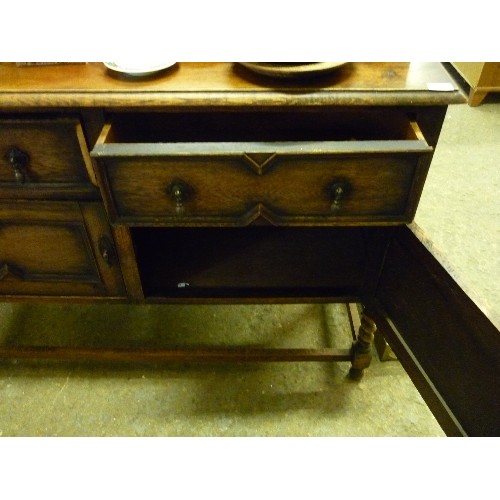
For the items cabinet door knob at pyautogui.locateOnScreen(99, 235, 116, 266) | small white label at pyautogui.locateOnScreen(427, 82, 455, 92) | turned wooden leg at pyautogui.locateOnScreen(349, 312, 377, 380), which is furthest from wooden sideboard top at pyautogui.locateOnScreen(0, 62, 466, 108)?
turned wooden leg at pyautogui.locateOnScreen(349, 312, 377, 380)

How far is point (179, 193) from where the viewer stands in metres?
0.56

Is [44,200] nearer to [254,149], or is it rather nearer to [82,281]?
[82,281]

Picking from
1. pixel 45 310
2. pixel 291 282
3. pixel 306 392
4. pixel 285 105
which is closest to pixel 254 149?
pixel 285 105

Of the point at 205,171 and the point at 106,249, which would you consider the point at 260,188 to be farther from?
the point at 106,249

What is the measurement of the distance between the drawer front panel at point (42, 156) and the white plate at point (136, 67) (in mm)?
85

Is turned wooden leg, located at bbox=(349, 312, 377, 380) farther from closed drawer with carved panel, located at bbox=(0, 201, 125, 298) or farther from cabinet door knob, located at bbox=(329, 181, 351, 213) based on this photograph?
closed drawer with carved panel, located at bbox=(0, 201, 125, 298)

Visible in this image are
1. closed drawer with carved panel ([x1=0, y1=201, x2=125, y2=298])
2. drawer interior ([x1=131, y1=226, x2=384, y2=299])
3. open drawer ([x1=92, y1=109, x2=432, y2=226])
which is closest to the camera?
open drawer ([x1=92, y1=109, x2=432, y2=226])

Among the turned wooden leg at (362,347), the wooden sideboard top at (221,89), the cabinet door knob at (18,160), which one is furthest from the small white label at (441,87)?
the cabinet door knob at (18,160)

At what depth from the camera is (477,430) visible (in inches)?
20.1

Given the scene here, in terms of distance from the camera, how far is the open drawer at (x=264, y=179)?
1.71 feet

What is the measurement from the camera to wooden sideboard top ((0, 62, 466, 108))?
53 centimetres

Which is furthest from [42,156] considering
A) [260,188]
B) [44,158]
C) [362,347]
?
[362,347]

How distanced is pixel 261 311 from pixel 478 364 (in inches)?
24.6

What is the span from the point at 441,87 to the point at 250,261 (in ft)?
1.36
